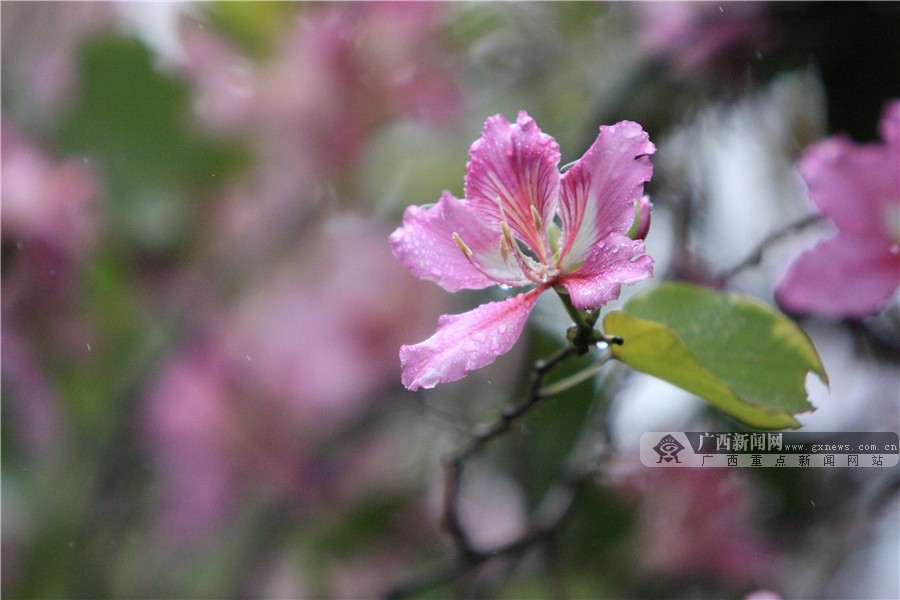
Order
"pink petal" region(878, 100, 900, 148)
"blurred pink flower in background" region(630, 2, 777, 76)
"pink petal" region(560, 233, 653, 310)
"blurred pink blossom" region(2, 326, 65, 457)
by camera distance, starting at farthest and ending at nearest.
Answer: "blurred pink blossom" region(2, 326, 65, 457), "blurred pink flower in background" region(630, 2, 777, 76), "pink petal" region(878, 100, 900, 148), "pink petal" region(560, 233, 653, 310)

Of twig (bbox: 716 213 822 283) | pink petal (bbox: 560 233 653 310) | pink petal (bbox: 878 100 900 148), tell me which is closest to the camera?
pink petal (bbox: 560 233 653 310)

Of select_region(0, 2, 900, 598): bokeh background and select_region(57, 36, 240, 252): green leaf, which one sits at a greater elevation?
select_region(57, 36, 240, 252): green leaf

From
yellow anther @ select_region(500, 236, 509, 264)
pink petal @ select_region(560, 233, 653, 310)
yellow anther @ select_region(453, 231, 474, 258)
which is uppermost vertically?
yellow anther @ select_region(453, 231, 474, 258)

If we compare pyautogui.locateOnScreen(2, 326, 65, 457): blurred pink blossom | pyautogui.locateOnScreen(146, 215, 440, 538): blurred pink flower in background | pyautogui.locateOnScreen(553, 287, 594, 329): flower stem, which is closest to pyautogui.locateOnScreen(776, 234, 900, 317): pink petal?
pyautogui.locateOnScreen(553, 287, 594, 329): flower stem

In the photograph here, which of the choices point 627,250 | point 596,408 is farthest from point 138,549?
point 627,250

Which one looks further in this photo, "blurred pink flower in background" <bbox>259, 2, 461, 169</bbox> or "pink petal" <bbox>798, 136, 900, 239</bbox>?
"blurred pink flower in background" <bbox>259, 2, 461, 169</bbox>
